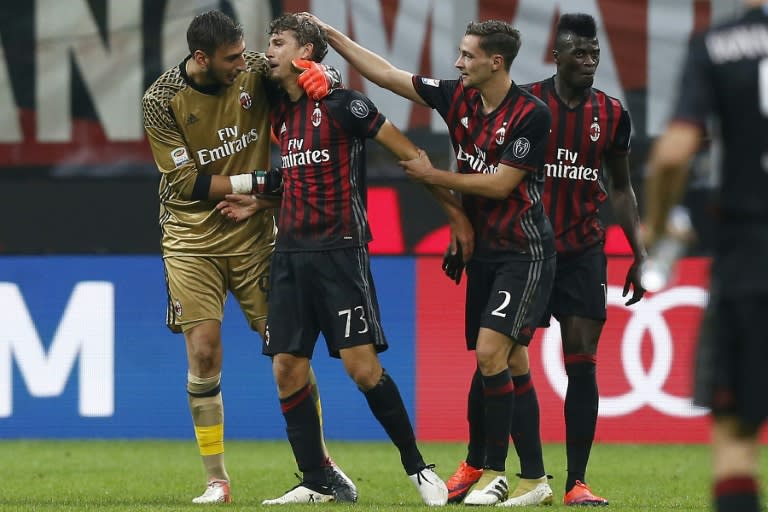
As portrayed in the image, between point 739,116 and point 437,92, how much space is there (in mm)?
2572

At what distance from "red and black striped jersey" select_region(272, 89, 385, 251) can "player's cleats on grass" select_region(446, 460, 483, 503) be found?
105 centimetres

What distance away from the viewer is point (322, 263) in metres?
5.89

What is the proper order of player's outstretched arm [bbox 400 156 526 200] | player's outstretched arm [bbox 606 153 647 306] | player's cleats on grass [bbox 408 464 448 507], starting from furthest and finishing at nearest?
player's outstretched arm [bbox 606 153 647 306], player's cleats on grass [bbox 408 464 448 507], player's outstretched arm [bbox 400 156 526 200]

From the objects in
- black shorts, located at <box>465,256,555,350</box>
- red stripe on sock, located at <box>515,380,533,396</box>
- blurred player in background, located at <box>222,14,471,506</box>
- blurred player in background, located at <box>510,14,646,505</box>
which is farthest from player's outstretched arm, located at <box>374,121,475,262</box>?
red stripe on sock, located at <box>515,380,533,396</box>

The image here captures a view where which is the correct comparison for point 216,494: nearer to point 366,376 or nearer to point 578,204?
point 366,376

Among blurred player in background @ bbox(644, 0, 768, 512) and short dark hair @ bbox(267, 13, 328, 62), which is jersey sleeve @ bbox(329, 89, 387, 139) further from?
blurred player in background @ bbox(644, 0, 768, 512)

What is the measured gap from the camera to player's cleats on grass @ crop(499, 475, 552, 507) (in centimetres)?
590

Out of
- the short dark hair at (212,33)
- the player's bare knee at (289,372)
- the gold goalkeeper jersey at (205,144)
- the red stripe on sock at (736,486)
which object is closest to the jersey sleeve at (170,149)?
the gold goalkeeper jersey at (205,144)

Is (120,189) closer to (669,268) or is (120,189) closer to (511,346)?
(511,346)

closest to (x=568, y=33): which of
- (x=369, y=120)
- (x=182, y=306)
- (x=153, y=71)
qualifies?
(x=369, y=120)

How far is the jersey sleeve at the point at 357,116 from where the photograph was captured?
5.92m

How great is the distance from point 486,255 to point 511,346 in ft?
1.24

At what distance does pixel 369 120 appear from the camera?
5922 mm

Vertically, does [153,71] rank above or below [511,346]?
above
